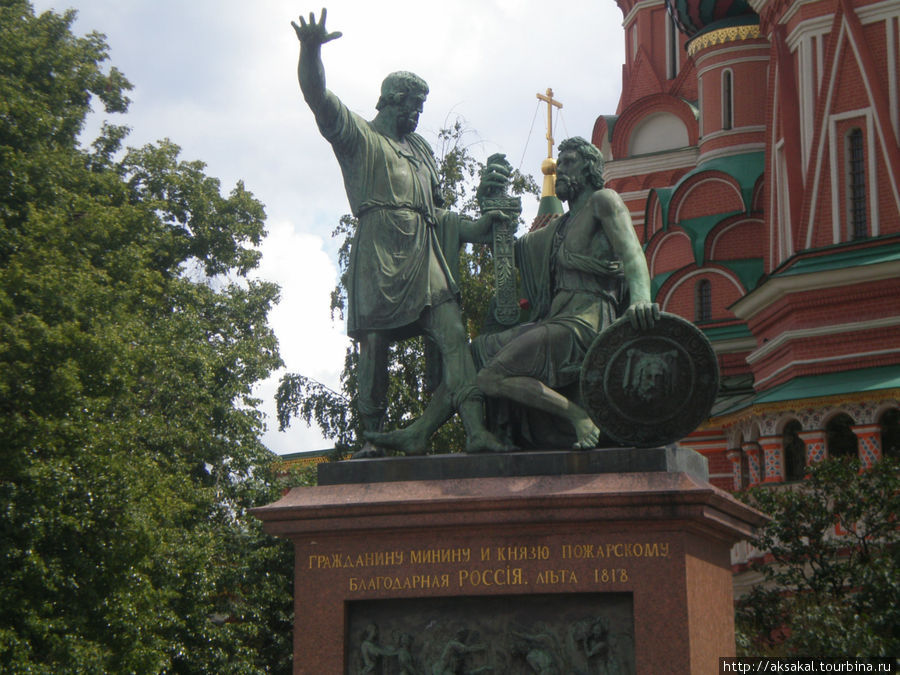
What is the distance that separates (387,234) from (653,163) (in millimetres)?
27812

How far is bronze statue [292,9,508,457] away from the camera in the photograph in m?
10.8

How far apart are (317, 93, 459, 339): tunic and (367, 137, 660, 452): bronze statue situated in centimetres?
54

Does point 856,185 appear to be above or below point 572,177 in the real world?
above

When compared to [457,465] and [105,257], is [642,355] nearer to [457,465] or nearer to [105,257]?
[457,465]

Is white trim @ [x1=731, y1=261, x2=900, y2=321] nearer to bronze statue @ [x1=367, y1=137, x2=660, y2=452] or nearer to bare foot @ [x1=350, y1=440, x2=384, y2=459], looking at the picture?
bronze statue @ [x1=367, y1=137, x2=660, y2=452]

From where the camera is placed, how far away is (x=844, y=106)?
27047mm

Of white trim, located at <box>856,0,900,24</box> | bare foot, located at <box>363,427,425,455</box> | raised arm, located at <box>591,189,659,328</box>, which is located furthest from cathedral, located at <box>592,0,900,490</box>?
bare foot, located at <box>363,427,425,455</box>

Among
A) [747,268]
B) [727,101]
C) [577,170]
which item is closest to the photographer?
[577,170]

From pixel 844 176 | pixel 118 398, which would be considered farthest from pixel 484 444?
pixel 844 176

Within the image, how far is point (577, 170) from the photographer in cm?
1094

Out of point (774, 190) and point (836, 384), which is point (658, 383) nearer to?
point (836, 384)

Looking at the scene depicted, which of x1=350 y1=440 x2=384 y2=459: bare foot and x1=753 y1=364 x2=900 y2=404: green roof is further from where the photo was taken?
x1=753 y1=364 x2=900 y2=404: green roof

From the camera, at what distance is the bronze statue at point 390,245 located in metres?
10.8

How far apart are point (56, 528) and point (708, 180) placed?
19266 millimetres
